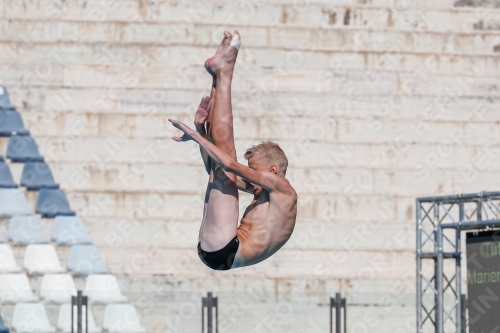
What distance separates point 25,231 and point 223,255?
936cm

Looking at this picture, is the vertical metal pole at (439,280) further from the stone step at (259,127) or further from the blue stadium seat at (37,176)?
the blue stadium seat at (37,176)

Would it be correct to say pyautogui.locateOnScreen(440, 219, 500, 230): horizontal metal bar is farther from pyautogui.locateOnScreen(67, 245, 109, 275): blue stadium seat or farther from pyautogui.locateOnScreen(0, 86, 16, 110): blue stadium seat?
pyautogui.locateOnScreen(0, 86, 16, 110): blue stadium seat

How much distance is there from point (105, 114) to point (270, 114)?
99.6 inches

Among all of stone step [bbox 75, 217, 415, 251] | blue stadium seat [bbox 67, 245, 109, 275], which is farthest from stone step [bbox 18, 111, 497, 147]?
blue stadium seat [bbox 67, 245, 109, 275]

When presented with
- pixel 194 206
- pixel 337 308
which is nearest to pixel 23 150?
pixel 194 206

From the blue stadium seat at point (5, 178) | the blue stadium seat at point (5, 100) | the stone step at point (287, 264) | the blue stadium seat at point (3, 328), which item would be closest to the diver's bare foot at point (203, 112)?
the blue stadium seat at point (3, 328)

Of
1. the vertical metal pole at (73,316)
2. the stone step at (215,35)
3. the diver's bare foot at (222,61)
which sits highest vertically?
the stone step at (215,35)

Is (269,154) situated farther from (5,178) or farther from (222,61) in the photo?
(5,178)

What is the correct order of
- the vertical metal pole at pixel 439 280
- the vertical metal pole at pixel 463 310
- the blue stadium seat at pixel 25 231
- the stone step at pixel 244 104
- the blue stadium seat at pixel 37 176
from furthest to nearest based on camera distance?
1. the stone step at pixel 244 104
2. the blue stadium seat at pixel 37 176
3. the blue stadium seat at pixel 25 231
4. the vertical metal pole at pixel 463 310
5. the vertical metal pole at pixel 439 280

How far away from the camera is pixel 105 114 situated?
16.6m

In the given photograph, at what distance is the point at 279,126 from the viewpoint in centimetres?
1664

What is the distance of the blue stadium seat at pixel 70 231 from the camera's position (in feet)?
51.1

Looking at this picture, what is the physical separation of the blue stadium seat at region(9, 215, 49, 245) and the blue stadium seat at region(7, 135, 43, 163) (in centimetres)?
97

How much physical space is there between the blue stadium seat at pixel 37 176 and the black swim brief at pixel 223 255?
939 cm
